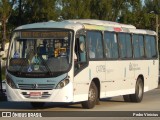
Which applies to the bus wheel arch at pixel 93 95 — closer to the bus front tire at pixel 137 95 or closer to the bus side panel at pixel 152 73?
the bus front tire at pixel 137 95

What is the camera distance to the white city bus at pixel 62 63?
61.2ft

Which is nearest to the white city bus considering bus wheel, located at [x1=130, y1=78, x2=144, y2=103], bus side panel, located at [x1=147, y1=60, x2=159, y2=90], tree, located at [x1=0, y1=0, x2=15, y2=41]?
bus wheel, located at [x1=130, y1=78, x2=144, y2=103]

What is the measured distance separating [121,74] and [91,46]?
2688 millimetres

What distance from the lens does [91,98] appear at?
1986 cm

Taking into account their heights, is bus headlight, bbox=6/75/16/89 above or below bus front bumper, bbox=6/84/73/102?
above

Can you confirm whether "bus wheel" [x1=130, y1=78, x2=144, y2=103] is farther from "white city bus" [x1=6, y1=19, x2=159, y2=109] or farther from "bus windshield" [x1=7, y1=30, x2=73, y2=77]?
"bus windshield" [x1=7, y1=30, x2=73, y2=77]

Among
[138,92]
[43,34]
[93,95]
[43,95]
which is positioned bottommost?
[138,92]

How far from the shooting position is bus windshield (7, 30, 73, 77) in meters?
18.7

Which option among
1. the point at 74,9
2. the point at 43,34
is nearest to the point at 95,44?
the point at 43,34

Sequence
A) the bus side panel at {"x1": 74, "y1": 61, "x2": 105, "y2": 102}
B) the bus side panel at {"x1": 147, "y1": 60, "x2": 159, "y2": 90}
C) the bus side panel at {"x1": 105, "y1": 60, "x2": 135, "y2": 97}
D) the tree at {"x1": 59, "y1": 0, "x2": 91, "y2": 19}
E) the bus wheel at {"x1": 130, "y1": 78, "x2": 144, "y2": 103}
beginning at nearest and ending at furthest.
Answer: the bus side panel at {"x1": 74, "y1": 61, "x2": 105, "y2": 102}, the bus side panel at {"x1": 105, "y1": 60, "x2": 135, "y2": 97}, the bus wheel at {"x1": 130, "y1": 78, "x2": 144, "y2": 103}, the bus side panel at {"x1": 147, "y1": 60, "x2": 159, "y2": 90}, the tree at {"x1": 59, "y1": 0, "x2": 91, "y2": 19}

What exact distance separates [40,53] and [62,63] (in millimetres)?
826

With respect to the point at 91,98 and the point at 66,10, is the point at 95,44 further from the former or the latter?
the point at 66,10

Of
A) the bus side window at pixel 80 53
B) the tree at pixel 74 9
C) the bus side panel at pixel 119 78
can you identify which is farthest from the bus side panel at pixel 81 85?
the tree at pixel 74 9

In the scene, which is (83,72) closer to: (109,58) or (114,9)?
(109,58)
